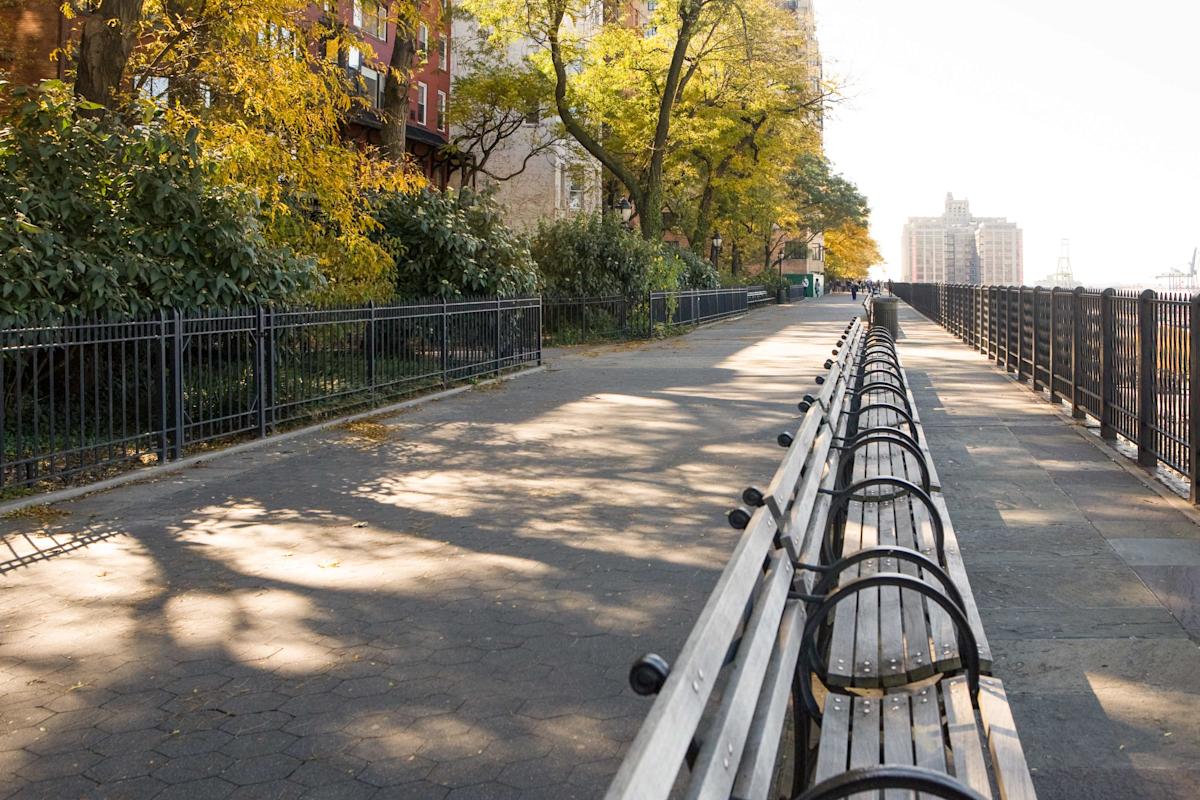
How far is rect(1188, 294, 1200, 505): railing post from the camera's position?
8.12m

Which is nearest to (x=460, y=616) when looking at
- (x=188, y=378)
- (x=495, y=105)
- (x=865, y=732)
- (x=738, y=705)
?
(x=865, y=732)

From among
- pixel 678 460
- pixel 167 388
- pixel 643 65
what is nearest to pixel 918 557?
pixel 678 460

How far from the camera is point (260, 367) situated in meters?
12.7

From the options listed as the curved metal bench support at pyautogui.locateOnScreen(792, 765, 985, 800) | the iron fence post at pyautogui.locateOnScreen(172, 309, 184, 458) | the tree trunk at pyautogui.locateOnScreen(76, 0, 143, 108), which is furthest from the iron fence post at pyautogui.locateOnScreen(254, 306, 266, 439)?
the curved metal bench support at pyautogui.locateOnScreen(792, 765, 985, 800)

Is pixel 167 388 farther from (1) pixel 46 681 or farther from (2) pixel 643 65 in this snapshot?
(2) pixel 643 65

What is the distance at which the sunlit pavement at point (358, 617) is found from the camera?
13.7ft

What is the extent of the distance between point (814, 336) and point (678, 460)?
2466cm

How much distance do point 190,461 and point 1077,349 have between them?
946 cm

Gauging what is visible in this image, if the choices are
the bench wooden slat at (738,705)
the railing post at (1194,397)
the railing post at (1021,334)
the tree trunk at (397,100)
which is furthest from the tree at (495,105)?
the bench wooden slat at (738,705)

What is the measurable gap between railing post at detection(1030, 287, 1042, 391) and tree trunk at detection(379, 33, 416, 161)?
10.9m

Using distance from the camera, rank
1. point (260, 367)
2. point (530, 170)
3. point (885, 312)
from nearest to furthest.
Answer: point (260, 367) → point (885, 312) → point (530, 170)

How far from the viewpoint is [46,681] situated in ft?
16.4

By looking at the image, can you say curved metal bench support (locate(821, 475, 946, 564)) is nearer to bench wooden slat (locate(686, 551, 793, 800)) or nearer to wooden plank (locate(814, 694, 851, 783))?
wooden plank (locate(814, 694, 851, 783))

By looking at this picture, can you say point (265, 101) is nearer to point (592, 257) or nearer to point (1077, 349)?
point (1077, 349)
